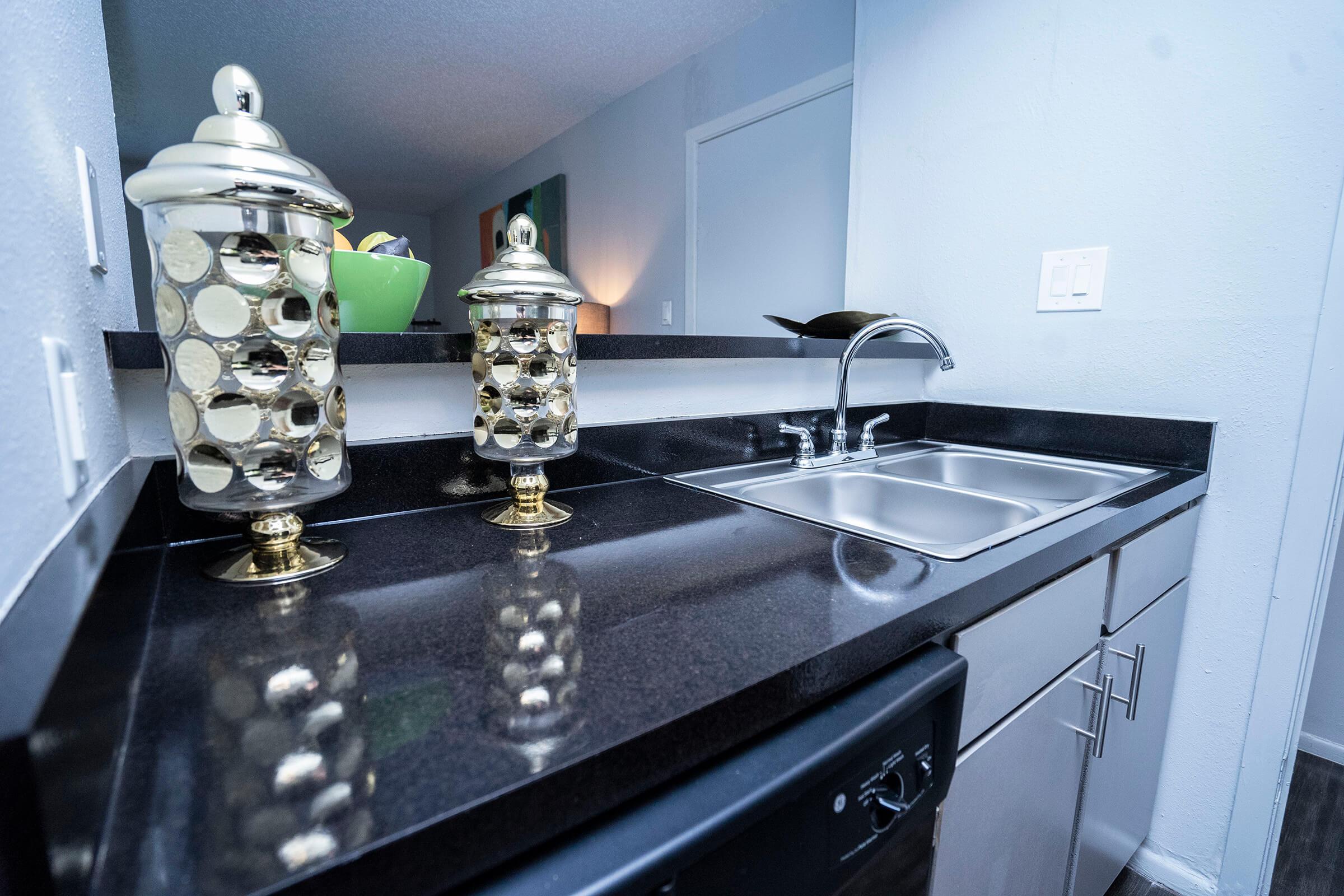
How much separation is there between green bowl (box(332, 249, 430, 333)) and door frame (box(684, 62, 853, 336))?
34.2 inches

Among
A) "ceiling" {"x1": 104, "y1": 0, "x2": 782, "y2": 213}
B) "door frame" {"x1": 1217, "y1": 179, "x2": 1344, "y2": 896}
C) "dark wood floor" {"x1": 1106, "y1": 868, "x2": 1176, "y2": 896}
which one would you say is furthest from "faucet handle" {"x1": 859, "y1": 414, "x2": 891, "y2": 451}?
"ceiling" {"x1": 104, "y1": 0, "x2": 782, "y2": 213}

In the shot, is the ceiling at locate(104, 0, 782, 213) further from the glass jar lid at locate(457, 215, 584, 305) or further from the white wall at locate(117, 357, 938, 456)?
the glass jar lid at locate(457, 215, 584, 305)

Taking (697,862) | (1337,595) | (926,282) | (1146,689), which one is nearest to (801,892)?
(697,862)

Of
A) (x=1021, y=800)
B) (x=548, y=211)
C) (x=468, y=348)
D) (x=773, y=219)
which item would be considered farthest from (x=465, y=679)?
(x=548, y=211)

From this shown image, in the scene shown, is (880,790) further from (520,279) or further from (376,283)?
(376,283)

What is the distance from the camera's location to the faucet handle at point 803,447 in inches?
42.8

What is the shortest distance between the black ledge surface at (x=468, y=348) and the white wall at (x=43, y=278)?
0.10ft

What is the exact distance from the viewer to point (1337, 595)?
4.82ft

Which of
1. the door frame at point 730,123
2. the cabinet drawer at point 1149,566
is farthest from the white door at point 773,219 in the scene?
the cabinet drawer at point 1149,566

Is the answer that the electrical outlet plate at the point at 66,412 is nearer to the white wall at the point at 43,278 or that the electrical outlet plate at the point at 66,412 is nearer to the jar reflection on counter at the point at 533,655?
the white wall at the point at 43,278

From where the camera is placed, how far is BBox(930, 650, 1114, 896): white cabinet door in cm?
62

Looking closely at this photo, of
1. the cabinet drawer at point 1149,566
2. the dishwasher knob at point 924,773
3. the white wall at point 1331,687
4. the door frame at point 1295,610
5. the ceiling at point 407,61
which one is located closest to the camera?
the dishwasher knob at point 924,773

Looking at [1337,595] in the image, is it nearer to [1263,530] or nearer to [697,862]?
[1263,530]

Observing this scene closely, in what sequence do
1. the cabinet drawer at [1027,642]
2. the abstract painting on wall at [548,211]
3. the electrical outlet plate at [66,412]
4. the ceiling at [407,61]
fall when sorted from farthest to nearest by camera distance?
1. the abstract painting on wall at [548,211]
2. the ceiling at [407,61]
3. the cabinet drawer at [1027,642]
4. the electrical outlet plate at [66,412]
